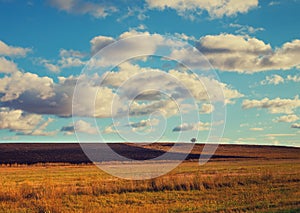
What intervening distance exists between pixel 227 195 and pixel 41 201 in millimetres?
10182

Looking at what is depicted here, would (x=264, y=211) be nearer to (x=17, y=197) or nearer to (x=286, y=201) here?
(x=286, y=201)

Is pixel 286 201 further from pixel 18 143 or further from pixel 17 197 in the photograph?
pixel 18 143

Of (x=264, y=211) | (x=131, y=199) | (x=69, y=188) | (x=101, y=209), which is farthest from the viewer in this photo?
(x=69, y=188)

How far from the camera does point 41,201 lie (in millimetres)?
22781

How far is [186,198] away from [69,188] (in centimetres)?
768

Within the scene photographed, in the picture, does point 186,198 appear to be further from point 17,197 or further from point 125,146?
point 125,146

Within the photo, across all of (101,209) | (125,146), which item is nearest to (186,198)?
(101,209)

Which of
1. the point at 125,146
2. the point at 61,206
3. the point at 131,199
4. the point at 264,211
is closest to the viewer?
the point at 264,211

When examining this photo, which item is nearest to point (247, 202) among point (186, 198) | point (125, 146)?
point (186, 198)

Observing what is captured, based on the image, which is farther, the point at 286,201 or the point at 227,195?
the point at 227,195

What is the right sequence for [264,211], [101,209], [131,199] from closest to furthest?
[264,211] → [101,209] → [131,199]

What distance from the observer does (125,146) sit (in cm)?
13975

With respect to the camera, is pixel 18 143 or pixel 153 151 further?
pixel 18 143

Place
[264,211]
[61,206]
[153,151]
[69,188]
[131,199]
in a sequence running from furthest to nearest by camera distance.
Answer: [153,151], [69,188], [131,199], [61,206], [264,211]
